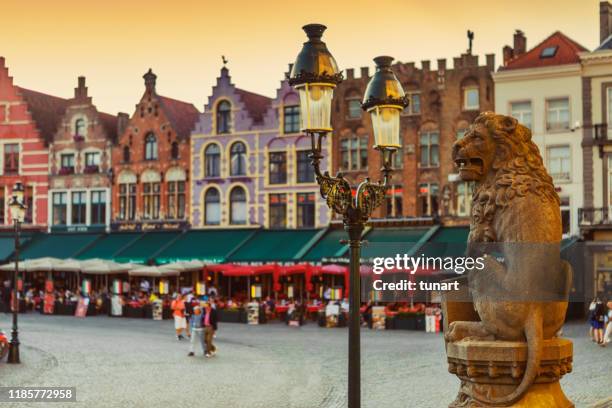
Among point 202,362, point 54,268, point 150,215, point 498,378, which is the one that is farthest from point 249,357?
point 150,215

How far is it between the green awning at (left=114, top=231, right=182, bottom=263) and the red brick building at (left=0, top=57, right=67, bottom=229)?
6.57 meters

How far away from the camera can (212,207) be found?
42.2 m

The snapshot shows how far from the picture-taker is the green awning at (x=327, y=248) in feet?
116

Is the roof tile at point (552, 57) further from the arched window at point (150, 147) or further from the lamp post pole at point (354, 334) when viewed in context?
the lamp post pole at point (354, 334)

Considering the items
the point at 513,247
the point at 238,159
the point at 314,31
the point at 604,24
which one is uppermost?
the point at 604,24

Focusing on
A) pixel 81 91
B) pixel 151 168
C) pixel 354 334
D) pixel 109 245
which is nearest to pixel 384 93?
pixel 354 334

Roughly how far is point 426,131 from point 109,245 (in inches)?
598

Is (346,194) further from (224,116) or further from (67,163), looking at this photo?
(67,163)

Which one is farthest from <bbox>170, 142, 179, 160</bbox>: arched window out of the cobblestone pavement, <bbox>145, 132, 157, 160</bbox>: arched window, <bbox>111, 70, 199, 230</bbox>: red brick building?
the cobblestone pavement

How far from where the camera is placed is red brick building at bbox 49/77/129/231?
44719 millimetres

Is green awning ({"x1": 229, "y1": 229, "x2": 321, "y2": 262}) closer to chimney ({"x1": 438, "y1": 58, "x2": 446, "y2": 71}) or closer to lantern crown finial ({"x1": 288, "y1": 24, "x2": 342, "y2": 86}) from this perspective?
chimney ({"x1": 438, "y1": 58, "x2": 446, "y2": 71})

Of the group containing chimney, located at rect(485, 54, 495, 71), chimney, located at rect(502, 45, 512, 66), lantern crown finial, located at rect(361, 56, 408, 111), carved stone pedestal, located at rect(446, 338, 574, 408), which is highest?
chimney, located at rect(502, 45, 512, 66)

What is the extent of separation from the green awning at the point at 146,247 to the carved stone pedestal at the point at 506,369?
33642 mm

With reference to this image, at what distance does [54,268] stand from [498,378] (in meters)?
34.1
